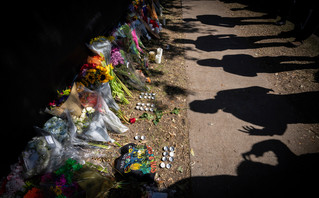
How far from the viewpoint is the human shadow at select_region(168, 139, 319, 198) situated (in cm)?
268

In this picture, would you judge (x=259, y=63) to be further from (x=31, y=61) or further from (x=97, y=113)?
(x=31, y=61)

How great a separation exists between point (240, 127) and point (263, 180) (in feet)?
3.93

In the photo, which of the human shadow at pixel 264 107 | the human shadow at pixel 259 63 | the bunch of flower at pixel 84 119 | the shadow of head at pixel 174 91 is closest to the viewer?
the bunch of flower at pixel 84 119

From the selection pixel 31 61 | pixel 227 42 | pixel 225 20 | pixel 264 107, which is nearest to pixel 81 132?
pixel 31 61

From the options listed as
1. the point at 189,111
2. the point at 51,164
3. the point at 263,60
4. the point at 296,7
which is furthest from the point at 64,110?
the point at 296,7

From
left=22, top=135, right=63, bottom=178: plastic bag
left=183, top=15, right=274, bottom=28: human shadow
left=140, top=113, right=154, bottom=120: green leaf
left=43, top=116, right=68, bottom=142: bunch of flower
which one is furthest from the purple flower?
left=183, top=15, right=274, bottom=28: human shadow

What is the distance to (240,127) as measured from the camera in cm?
367

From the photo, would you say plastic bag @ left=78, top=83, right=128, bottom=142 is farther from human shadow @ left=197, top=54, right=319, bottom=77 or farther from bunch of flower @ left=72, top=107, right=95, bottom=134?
human shadow @ left=197, top=54, right=319, bottom=77

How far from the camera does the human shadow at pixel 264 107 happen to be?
374 cm

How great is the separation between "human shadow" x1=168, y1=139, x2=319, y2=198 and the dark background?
108 inches

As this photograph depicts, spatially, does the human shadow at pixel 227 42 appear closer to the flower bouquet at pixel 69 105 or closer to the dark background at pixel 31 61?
the dark background at pixel 31 61

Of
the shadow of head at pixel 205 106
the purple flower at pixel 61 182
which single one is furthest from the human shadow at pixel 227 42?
the purple flower at pixel 61 182

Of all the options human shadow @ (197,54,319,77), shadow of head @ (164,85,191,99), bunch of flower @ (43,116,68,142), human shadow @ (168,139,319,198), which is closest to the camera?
bunch of flower @ (43,116,68,142)

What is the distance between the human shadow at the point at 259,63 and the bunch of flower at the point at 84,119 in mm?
4308
